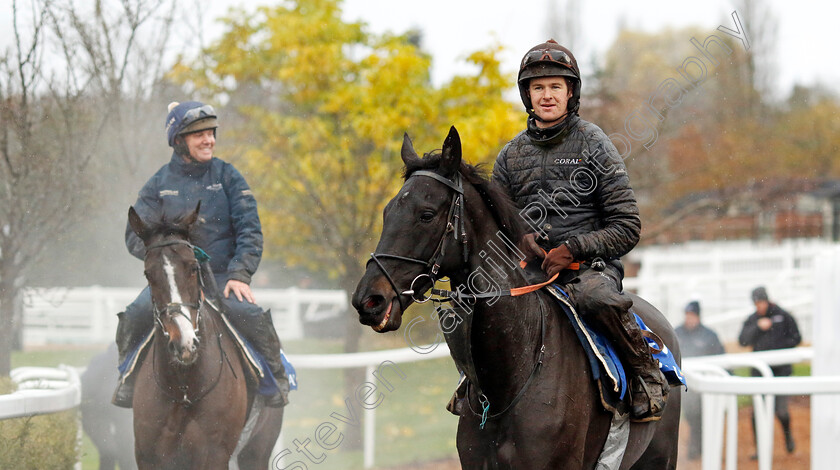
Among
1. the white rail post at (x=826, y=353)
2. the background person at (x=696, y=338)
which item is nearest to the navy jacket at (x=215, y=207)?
the white rail post at (x=826, y=353)

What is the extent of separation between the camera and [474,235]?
3.95 meters

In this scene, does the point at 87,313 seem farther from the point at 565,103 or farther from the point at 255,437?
the point at 565,103

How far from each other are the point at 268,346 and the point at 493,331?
8.00ft

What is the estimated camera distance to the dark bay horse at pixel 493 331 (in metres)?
3.75

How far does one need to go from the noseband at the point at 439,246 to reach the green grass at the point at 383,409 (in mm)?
5334

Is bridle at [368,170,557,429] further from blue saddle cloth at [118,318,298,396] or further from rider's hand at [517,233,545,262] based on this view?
blue saddle cloth at [118,318,298,396]

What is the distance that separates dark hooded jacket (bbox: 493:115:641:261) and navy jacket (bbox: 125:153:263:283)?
2.28 m

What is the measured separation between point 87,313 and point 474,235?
10599 millimetres

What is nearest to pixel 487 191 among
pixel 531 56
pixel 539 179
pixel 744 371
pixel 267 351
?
pixel 539 179

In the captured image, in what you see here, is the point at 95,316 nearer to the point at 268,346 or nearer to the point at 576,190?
the point at 268,346

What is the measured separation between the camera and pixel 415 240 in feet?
12.0

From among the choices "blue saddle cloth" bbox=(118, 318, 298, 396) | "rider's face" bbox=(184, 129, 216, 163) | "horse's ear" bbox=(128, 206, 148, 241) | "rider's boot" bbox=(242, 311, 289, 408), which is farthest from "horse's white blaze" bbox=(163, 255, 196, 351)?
"rider's face" bbox=(184, 129, 216, 163)

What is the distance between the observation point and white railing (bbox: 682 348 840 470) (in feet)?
20.9

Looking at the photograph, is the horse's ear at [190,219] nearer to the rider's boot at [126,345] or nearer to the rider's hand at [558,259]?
the rider's boot at [126,345]
